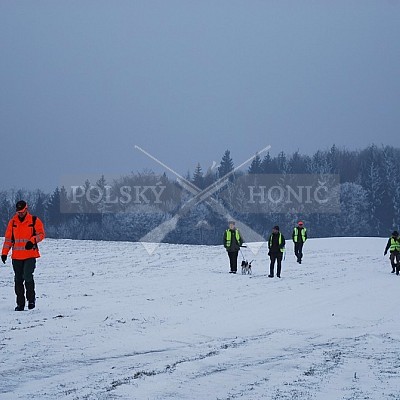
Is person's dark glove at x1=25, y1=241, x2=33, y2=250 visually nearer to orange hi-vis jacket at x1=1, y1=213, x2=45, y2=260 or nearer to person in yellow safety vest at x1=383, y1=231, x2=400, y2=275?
orange hi-vis jacket at x1=1, y1=213, x2=45, y2=260

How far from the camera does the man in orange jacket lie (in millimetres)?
12742

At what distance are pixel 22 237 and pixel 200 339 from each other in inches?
181

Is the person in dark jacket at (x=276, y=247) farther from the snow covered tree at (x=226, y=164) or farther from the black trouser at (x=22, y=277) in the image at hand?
the snow covered tree at (x=226, y=164)

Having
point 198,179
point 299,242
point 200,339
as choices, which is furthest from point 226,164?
point 200,339

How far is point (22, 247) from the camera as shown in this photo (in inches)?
504

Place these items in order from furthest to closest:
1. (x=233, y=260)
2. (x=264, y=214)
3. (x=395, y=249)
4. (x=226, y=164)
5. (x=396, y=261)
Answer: (x=226, y=164) → (x=264, y=214) → (x=395, y=249) → (x=396, y=261) → (x=233, y=260)

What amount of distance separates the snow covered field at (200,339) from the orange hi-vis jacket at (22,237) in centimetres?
109

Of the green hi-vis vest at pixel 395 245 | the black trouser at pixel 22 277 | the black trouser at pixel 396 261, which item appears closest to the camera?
the black trouser at pixel 22 277

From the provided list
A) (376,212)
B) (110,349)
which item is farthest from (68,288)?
(376,212)

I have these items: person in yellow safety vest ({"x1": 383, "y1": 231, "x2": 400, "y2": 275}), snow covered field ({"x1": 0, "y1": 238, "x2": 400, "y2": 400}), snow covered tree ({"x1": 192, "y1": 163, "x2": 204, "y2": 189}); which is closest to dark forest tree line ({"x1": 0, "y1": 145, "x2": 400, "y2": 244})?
snow covered tree ({"x1": 192, "y1": 163, "x2": 204, "y2": 189})

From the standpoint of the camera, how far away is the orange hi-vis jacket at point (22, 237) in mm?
12781

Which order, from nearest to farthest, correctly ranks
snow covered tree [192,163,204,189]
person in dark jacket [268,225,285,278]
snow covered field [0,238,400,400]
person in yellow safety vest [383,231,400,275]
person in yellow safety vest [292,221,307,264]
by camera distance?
snow covered field [0,238,400,400], person in dark jacket [268,225,285,278], person in yellow safety vest [383,231,400,275], person in yellow safety vest [292,221,307,264], snow covered tree [192,163,204,189]

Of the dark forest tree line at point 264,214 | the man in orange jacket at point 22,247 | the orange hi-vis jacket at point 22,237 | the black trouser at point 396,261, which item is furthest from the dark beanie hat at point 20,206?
the dark forest tree line at point 264,214

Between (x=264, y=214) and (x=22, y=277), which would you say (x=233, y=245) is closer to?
(x=22, y=277)
